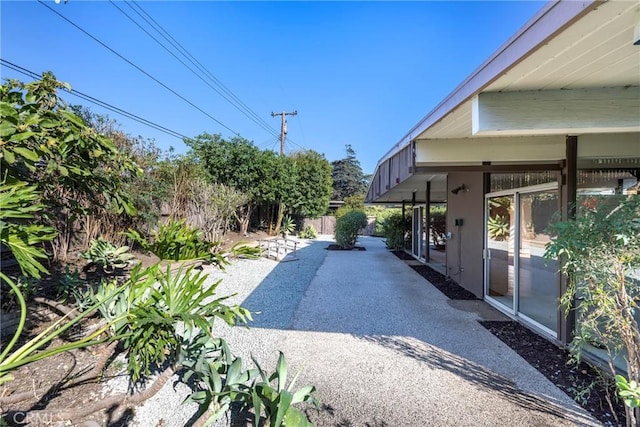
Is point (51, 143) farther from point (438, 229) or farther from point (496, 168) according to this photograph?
point (438, 229)

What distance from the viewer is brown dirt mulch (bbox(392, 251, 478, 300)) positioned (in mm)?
6320

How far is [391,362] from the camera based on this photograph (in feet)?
11.3

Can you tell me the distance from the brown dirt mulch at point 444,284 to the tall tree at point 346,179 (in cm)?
3469

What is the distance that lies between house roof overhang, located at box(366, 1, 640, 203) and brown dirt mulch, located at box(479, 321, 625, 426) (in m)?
2.28

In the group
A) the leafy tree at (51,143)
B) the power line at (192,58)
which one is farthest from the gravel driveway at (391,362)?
the power line at (192,58)

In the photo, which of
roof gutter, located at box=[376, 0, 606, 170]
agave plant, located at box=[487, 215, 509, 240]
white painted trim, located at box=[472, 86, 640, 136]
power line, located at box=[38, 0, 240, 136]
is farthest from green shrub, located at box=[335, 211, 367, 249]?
white painted trim, located at box=[472, 86, 640, 136]

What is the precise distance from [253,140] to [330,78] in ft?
17.9

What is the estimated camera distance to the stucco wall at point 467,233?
6188 mm

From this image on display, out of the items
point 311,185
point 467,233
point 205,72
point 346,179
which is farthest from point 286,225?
point 346,179

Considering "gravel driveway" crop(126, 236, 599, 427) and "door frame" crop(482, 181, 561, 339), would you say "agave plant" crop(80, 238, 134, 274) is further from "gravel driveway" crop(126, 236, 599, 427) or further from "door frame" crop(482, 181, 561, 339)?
"door frame" crop(482, 181, 561, 339)

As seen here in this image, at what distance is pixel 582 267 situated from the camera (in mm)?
2215

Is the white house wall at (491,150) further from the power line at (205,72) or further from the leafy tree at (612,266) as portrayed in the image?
the power line at (205,72)

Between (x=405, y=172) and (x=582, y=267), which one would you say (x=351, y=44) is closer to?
(x=405, y=172)

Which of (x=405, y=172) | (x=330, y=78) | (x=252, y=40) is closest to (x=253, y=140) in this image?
(x=330, y=78)
